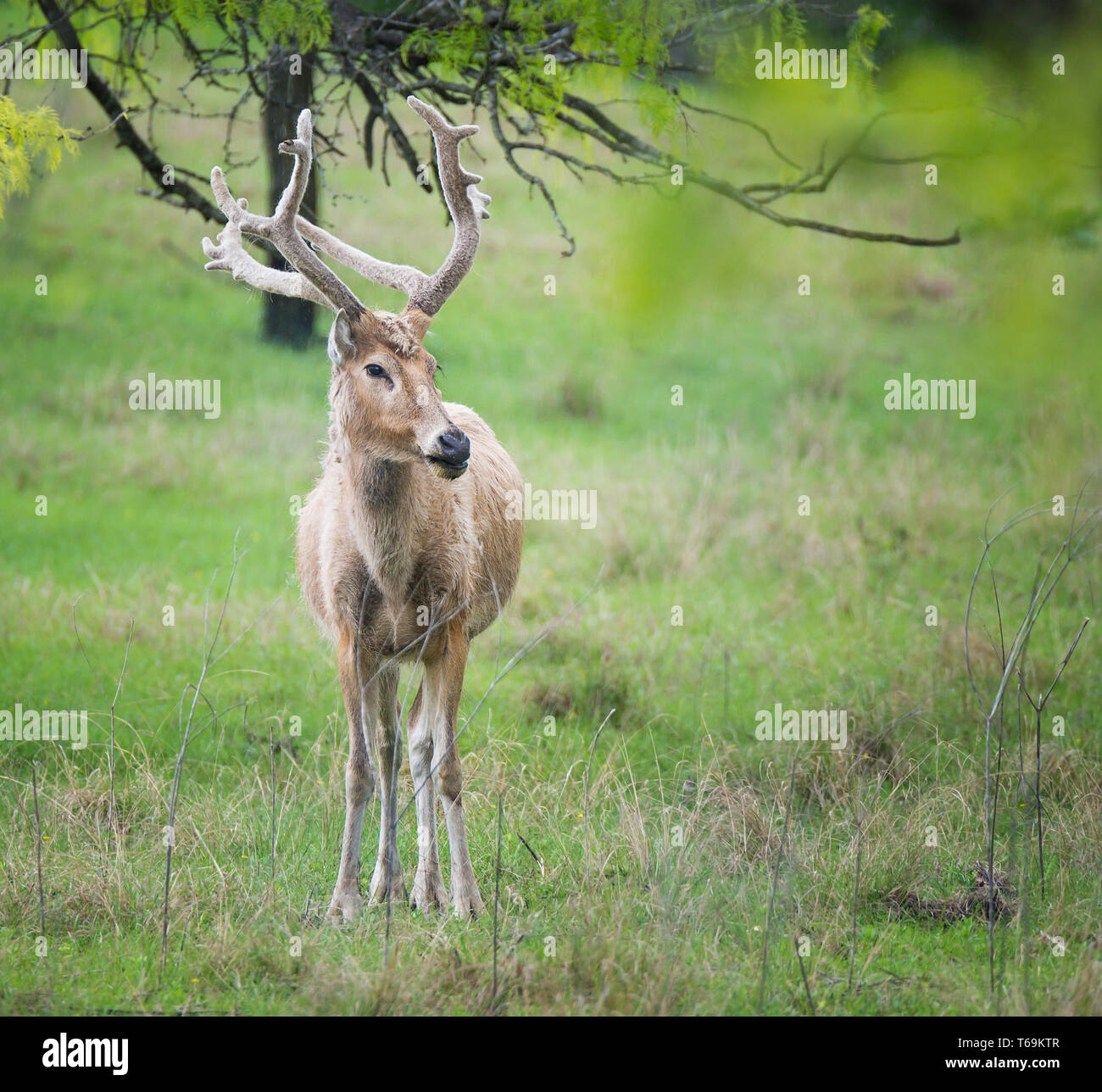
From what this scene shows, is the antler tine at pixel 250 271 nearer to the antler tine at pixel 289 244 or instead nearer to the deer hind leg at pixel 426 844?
the antler tine at pixel 289 244

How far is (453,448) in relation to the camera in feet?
18.1

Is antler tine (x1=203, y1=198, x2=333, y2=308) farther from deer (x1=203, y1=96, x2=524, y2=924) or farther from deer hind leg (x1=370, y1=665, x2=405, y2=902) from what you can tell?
deer hind leg (x1=370, y1=665, x2=405, y2=902)

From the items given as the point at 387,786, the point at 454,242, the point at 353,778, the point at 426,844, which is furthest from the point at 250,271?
the point at 426,844

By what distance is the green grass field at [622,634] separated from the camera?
4562 mm

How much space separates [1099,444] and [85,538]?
367 inches

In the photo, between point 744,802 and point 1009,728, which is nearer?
point 744,802

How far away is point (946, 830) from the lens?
6.41m

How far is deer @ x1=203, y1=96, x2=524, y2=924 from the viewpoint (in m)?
5.71

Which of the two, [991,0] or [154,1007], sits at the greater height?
[991,0]

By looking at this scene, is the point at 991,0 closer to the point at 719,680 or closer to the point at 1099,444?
the point at 719,680

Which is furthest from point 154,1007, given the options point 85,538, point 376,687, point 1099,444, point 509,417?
point 509,417

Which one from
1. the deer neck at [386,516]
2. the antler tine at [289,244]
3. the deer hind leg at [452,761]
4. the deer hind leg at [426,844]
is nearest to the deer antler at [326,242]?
the antler tine at [289,244]

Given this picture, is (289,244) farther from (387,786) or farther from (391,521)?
(387,786)

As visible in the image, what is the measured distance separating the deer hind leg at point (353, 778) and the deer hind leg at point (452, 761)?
14.0 inches
